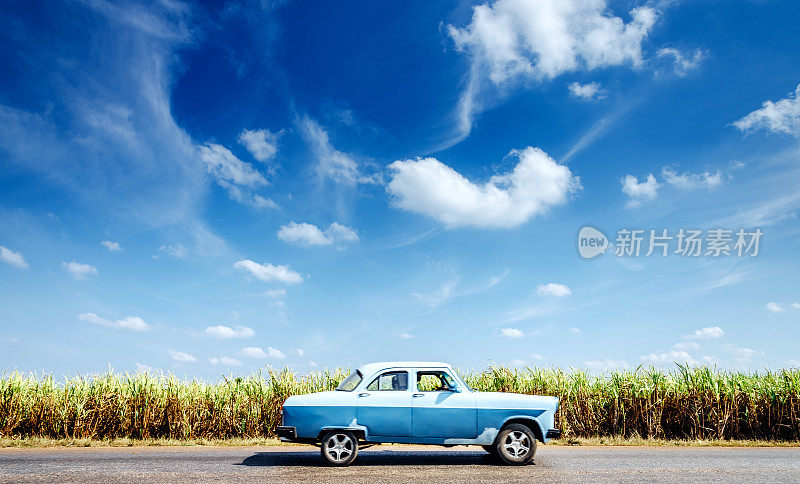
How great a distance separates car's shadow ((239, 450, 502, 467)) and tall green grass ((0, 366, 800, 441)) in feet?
13.8

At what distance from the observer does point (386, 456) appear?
13.8m

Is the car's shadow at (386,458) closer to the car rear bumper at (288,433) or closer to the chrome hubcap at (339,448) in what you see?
the chrome hubcap at (339,448)

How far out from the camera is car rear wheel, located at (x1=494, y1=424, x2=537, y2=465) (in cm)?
1190

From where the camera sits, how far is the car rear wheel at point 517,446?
11.9 metres

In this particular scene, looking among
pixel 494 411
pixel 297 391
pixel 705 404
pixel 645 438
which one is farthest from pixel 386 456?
pixel 705 404

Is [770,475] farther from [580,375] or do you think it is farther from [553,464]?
[580,375]

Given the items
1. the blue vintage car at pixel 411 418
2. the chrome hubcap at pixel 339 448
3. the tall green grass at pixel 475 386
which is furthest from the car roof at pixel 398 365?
the tall green grass at pixel 475 386

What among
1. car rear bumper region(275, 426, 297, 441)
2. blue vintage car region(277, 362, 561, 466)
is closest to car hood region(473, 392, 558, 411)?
blue vintage car region(277, 362, 561, 466)

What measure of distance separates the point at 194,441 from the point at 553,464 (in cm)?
1075

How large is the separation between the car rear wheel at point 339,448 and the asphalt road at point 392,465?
0.26 metres

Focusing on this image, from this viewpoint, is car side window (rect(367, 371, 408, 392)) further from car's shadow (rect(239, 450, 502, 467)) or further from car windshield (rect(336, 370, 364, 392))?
car's shadow (rect(239, 450, 502, 467))

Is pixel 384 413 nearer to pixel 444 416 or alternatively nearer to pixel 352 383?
pixel 352 383

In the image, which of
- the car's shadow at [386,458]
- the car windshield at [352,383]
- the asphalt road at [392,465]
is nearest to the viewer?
the asphalt road at [392,465]

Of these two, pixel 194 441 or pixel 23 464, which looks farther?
pixel 194 441
